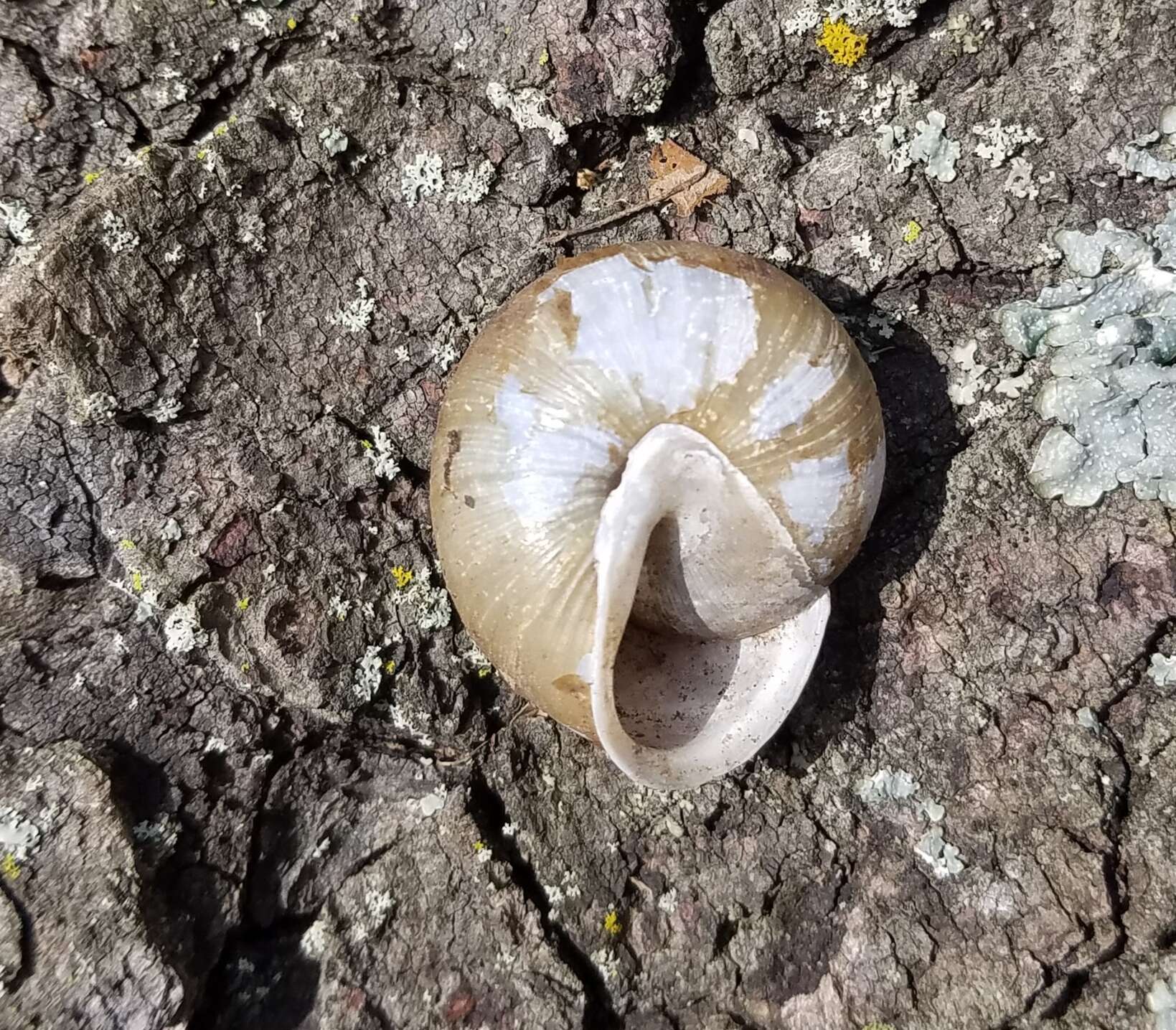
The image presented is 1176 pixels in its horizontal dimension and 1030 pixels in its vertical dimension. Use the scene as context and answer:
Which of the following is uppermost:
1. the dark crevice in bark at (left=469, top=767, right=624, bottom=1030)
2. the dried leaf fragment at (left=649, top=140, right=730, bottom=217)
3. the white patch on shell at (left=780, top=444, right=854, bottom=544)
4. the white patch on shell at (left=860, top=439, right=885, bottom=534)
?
the dried leaf fragment at (left=649, top=140, right=730, bottom=217)

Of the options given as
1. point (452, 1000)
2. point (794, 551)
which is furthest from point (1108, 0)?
point (452, 1000)

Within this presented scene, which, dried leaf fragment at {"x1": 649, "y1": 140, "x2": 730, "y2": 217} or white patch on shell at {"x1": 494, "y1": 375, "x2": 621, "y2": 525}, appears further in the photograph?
dried leaf fragment at {"x1": 649, "y1": 140, "x2": 730, "y2": 217}

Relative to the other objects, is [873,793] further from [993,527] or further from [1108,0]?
[1108,0]

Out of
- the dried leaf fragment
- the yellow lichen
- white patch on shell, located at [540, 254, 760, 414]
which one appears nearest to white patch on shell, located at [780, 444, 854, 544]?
white patch on shell, located at [540, 254, 760, 414]

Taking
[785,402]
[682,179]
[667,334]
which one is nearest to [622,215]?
[682,179]

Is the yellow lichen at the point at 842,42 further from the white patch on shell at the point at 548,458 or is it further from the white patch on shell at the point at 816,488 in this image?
the white patch on shell at the point at 548,458

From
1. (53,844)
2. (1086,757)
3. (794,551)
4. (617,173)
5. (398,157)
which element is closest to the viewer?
(53,844)

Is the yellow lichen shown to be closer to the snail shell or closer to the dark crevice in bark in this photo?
the snail shell
